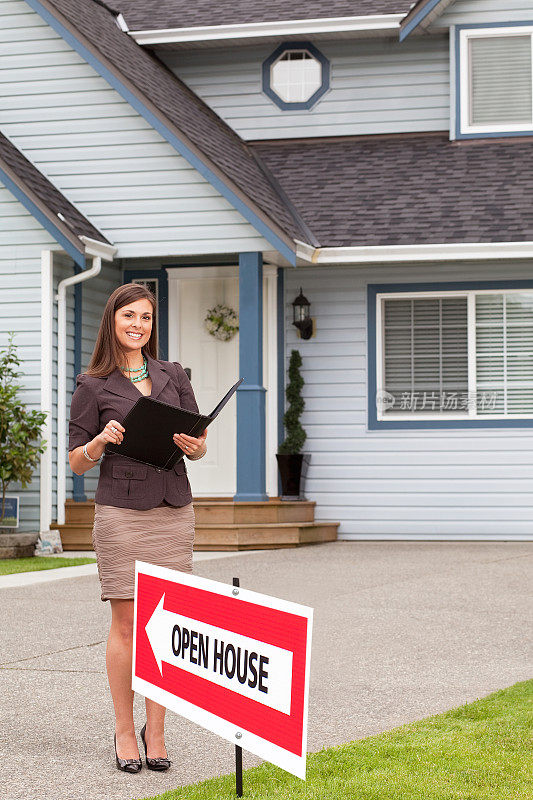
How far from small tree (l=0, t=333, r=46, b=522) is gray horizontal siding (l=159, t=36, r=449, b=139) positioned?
4847mm

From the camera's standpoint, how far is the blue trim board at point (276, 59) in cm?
1468

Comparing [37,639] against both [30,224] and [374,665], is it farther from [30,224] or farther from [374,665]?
[30,224]

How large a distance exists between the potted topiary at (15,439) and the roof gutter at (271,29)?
16.5ft

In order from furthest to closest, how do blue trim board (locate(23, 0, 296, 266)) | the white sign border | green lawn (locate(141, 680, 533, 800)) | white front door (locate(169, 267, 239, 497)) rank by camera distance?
white front door (locate(169, 267, 239, 497)), blue trim board (locate(23, 0, 296, 266)), green lawn (locate(141, 680, 533, 800)), the white sign border

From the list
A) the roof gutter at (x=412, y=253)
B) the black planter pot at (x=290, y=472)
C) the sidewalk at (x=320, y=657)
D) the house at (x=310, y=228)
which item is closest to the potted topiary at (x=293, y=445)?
the black planter pot at (x=290, y=472)

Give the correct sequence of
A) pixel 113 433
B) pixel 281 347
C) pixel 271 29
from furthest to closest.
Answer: pixel 271 29 → pixel 281 347 → pixel 113 433

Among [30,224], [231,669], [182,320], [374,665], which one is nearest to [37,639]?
[374,665]

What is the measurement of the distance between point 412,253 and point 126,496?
875 centimetres

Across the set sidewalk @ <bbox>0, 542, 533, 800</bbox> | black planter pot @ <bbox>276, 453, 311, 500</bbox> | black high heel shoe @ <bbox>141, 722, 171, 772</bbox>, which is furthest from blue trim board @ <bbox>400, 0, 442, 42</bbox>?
black high heel shoe @ <bbox>141, 722, 171, 772</bbox>

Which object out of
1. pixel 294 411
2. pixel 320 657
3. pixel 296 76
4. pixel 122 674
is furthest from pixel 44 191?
pixel 122 674

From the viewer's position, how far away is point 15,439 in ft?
37.8

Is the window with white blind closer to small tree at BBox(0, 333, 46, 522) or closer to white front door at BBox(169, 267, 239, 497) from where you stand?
white front door at BBox(169, 267, 239, 497)

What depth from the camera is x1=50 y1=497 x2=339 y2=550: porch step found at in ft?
40.1

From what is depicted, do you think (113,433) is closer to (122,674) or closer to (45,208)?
(122,674)
